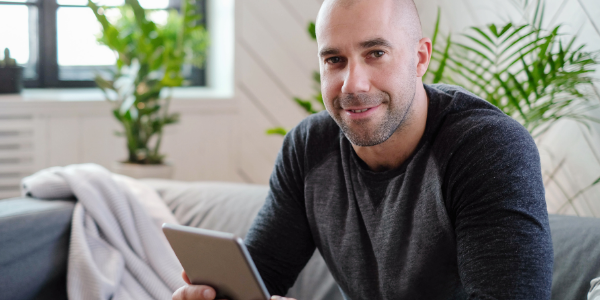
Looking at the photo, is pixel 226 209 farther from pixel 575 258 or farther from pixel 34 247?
pixel 575 258

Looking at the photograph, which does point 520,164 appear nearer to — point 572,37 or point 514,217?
point 514,217

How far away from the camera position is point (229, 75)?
2961mm

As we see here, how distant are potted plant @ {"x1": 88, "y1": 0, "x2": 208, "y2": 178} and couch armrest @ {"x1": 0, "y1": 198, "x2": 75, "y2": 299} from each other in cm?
92

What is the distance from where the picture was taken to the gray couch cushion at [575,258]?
1.06m

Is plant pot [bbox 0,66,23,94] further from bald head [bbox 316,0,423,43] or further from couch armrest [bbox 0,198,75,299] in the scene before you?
bald head [bbox 316,0,423,43]

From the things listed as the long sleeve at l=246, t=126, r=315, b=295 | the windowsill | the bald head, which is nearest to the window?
the windowsill

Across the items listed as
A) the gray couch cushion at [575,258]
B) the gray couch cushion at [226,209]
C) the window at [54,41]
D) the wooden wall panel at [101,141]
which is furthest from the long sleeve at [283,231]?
the window at [54,41]

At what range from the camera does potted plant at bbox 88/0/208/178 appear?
2312 millimetres

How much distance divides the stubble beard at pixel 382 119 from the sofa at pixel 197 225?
A: 0.46m

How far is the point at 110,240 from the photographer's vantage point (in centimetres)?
144

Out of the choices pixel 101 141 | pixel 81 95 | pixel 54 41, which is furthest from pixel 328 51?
pixel 54 41

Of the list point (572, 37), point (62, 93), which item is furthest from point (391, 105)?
point (62, 93)

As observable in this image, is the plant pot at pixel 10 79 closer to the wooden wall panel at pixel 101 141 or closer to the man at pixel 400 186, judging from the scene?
the wooden wall panel at pixel 101 141

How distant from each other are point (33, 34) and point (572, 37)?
96.1 inches
